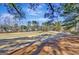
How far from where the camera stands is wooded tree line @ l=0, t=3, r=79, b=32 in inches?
56.5

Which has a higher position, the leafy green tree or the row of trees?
the leafy green tree

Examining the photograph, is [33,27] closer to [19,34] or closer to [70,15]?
[19,34]

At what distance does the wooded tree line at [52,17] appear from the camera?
144cm

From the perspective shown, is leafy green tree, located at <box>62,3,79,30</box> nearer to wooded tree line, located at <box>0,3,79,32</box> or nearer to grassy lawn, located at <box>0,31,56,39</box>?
wooded tree line, located at <box>0,3,79,32</box>

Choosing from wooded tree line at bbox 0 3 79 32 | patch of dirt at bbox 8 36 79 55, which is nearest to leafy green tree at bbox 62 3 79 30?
wooded tree line at bbox 0 3 79 32

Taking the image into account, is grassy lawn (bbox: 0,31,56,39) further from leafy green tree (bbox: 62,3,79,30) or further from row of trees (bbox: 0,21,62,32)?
leafy green tree (bbox: 62,3,79,30)

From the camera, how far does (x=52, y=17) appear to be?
56.9 inches

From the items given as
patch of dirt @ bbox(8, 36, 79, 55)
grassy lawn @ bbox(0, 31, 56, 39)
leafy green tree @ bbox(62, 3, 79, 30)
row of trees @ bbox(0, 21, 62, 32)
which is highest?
leafy green tree @ bbox(62, 3, 79, 30)

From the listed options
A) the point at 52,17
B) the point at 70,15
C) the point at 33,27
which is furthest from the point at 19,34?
the point at 70,15

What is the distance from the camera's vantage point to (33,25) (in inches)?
56.6

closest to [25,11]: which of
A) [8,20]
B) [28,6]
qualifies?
[28,6]

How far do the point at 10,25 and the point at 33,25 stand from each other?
0.62 feet

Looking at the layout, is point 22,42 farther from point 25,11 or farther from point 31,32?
point 25,11

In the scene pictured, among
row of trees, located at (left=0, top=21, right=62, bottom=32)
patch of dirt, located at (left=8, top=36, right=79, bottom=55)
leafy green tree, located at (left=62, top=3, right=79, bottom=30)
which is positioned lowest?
patch of dirt, located at (left=8, top=36, right=79, bottom=55)
